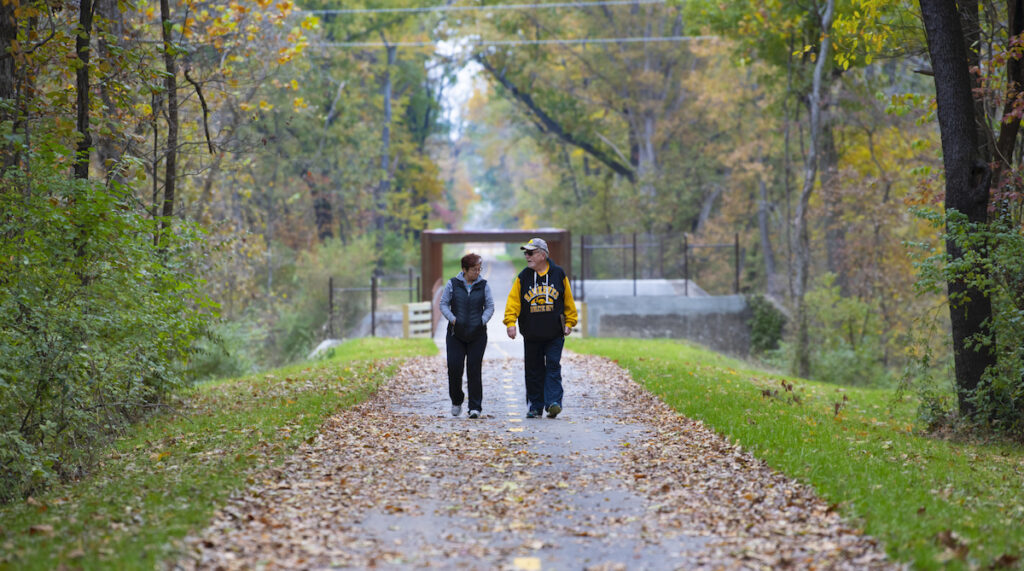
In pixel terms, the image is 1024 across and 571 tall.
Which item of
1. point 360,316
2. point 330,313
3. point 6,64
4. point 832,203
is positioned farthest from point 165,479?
point 360,316

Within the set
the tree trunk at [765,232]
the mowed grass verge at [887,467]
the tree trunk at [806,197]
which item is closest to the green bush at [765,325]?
the tree trunk at [806,197]

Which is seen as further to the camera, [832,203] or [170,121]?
[832,203]

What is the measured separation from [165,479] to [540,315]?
4.62 m

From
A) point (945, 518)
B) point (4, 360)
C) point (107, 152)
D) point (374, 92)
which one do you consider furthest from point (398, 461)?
point (374, 92)

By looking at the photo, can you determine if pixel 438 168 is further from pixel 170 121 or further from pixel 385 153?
pixel 170 121

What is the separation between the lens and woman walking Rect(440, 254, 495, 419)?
10.9 m

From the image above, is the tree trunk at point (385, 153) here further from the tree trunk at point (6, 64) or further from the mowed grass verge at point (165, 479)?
the tree trunk at point (6, 64)

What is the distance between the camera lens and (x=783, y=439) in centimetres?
898

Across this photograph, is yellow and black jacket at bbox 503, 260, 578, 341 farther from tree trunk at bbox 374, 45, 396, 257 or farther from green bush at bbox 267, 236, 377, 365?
tree trunk at bbox 374, 45, 396, 257

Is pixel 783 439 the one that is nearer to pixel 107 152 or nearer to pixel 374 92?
pixel 107 152

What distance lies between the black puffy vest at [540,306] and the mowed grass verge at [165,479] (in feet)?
7.99

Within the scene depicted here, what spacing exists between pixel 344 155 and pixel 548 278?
1350 inches

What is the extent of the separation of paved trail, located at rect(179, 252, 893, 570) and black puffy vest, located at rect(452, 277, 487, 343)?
1.04 metres

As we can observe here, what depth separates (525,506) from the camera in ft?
23.0
